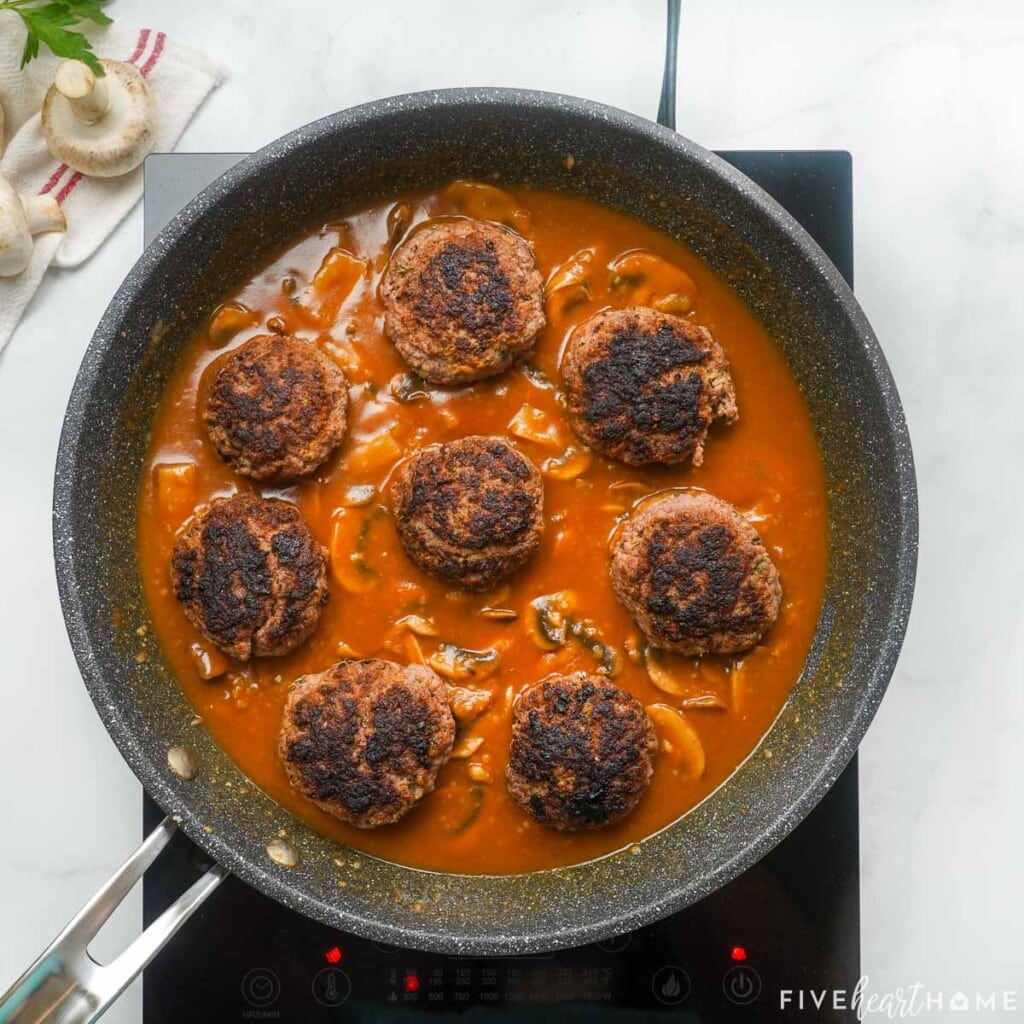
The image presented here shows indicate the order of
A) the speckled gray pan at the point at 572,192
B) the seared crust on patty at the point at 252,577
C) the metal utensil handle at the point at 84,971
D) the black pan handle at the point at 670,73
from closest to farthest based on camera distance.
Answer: the metal utensil handle at the point at 84,971 → the speckled gray pan at the point at 572,192 → the seared crust on patty at the point at 252,577 → the black pan handle at the point at 670,73

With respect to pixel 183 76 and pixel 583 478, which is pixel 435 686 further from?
pixel 183 76

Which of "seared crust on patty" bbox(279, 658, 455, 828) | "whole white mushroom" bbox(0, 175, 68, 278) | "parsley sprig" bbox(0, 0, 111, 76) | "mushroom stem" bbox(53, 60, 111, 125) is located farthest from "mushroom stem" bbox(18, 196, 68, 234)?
"seared crust on patty" bbox(279, 658, 455, 828)

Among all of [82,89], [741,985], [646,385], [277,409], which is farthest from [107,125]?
[741,985]

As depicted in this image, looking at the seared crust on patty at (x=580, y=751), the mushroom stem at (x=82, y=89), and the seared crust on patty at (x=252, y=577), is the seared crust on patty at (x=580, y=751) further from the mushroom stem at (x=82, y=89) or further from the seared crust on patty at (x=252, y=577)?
the mushroom stem at (x=82, y=89)

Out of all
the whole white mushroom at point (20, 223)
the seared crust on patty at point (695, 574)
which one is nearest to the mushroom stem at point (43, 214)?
the whole white mushroom at point (20, 223)

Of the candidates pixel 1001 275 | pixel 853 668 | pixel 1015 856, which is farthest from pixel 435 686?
pixel 1001 275

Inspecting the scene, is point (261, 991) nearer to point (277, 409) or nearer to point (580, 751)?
point (580, 751)

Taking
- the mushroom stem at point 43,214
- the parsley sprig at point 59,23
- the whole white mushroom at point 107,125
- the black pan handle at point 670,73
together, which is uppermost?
the black pan handle at point 670,73

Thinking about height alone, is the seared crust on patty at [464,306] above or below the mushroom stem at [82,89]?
below
